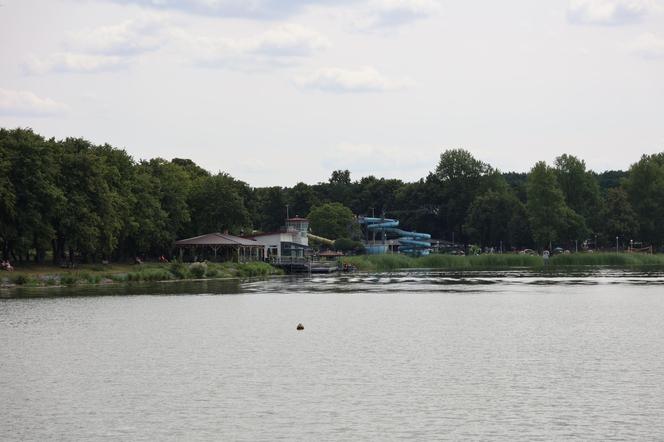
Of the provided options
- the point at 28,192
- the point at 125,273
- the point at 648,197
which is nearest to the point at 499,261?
the point at 648,197

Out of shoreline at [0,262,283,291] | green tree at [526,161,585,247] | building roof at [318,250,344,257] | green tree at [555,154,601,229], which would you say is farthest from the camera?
green tree at [555,154,601,229]

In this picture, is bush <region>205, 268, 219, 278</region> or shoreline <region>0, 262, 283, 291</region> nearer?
shoreline <region>0, 262, 283, 291</region>

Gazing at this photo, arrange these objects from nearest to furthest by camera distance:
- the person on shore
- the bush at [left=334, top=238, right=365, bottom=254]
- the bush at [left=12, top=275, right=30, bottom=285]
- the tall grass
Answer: the bush at [left=12, top=275, right=30, bottom=285]
the person on shore
the tall grass
the bush at [left=334, top=238, right=365, bottom=254]

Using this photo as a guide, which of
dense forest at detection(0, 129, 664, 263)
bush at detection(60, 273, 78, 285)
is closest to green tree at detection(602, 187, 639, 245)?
dense forest at detection(0, 129, 664, 263)

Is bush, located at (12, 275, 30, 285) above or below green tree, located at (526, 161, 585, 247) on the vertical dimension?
below

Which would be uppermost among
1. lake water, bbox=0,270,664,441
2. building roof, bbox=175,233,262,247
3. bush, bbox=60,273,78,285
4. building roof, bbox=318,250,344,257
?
building roof, bbox=175,233,262,247

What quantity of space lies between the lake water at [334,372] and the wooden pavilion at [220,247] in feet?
215

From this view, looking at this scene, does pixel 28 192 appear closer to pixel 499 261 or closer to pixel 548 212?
pixel 499 261

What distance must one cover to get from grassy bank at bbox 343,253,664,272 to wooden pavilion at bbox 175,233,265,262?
16.3 metres

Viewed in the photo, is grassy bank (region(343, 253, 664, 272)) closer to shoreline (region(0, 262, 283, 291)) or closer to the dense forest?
the dense forest

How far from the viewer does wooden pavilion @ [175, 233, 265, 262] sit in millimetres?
134375

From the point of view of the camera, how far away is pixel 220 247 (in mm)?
138125

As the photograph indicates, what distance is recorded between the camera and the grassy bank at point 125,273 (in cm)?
9288

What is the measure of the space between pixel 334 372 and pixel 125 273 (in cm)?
7291
